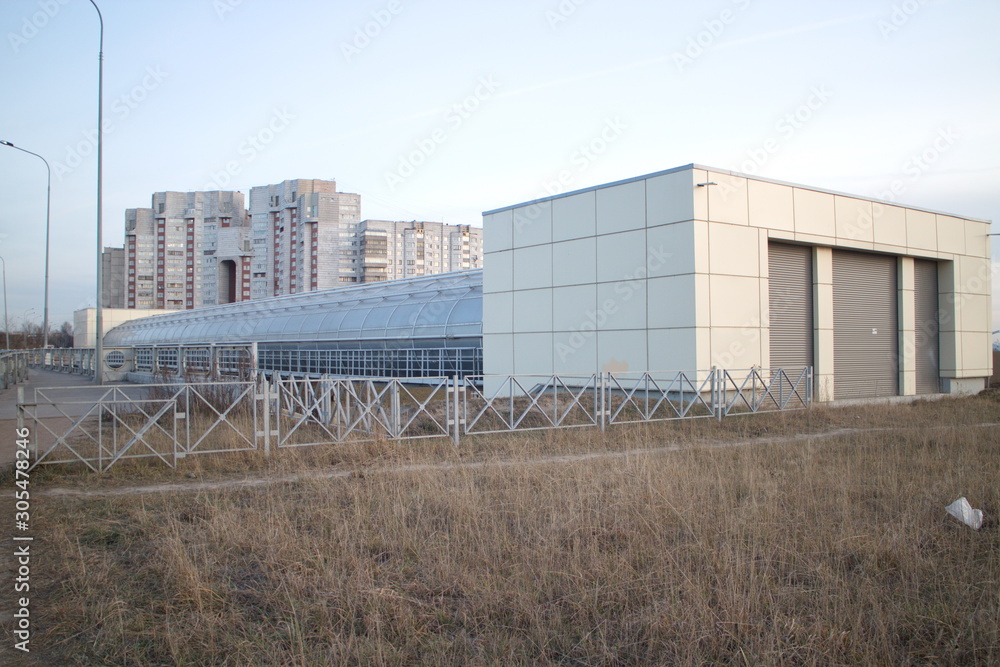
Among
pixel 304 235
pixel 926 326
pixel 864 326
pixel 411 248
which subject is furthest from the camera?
pixel 411 248

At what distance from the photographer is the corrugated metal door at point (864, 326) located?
73.6ft

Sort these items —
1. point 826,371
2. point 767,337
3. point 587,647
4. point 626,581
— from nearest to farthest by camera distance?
point 587,647, point 626,581, point 767,337, point 826,371

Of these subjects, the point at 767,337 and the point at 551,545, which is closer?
the point at 551,545

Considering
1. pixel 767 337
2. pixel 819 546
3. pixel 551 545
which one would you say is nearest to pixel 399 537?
pixel 551 545

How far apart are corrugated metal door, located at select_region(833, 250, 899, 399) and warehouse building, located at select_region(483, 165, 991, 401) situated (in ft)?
0.21

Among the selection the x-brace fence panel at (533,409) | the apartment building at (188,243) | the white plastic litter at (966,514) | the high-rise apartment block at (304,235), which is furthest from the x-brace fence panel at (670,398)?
the apartment building at (188,243)

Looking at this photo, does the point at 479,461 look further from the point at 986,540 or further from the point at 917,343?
the point at 917,343

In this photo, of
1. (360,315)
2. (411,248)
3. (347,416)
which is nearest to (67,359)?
(411,248)

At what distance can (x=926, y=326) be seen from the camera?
2539cm

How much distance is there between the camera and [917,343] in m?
24.8

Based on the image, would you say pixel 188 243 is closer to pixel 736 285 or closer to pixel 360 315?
pixel 360 315

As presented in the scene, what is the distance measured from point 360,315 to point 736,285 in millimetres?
17929

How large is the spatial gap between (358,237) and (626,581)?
77.4 m

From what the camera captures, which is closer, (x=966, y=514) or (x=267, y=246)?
(x=966, y=514)
